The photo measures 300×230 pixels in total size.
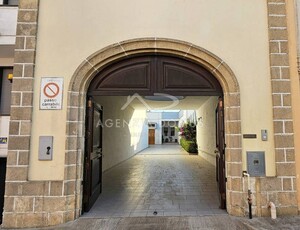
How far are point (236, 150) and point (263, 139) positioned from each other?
53cm

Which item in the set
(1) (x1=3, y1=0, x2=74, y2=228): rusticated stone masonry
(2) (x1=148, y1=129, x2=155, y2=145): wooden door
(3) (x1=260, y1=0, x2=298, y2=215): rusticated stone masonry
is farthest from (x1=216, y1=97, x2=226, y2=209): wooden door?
(2) (x1=148, y1=129, x2=155, y2=145): wooden door

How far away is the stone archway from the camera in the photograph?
3619mm

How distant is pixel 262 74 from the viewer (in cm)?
379

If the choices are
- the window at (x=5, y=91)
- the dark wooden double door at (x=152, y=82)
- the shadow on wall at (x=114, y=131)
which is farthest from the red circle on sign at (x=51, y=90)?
the shadow on wall at (x=114, y=131)

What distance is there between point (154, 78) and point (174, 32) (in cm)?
93

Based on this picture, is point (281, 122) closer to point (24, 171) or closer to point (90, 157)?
point (90, 157)

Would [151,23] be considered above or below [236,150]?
above

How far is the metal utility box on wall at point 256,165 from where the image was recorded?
3623 millimetres

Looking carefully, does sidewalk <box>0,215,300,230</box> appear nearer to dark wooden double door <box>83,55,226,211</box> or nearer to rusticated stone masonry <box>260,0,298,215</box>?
rusticated stone masonry <box>260,0,298,215</box>

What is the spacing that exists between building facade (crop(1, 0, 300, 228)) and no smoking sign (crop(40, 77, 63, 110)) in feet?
0.06

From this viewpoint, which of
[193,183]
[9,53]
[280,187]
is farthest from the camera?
[193,183]

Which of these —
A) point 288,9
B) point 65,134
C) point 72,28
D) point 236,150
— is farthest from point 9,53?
point 288,9

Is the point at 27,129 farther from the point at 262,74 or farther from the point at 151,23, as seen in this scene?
the point at 262,74

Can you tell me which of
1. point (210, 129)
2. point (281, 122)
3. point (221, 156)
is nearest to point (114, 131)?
point (210, 129)
